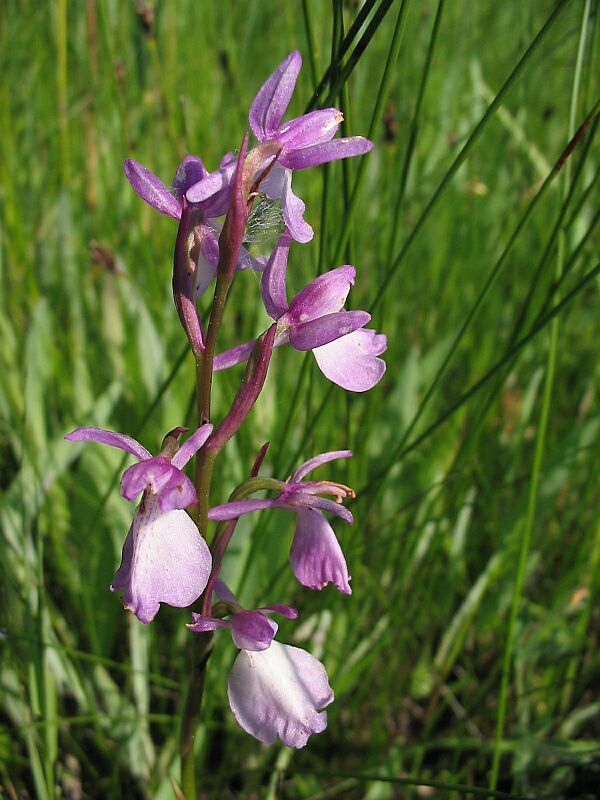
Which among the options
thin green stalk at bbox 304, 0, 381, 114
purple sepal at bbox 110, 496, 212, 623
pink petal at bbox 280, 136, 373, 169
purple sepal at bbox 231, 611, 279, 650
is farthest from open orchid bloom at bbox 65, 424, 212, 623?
thin green stalk at bbox 304, 0, 381, 114

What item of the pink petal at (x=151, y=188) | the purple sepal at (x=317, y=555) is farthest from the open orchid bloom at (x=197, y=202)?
the purple sepal at (x=317, y=555)

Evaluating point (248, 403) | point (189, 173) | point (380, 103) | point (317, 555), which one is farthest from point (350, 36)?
point (317, 555)

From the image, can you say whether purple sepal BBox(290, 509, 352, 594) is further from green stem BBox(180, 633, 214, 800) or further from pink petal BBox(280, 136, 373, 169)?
pink petal BBox(280, 136, 373, 169)

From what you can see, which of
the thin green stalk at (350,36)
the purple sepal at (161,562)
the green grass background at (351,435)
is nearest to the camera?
the purple sepal at (161,562)

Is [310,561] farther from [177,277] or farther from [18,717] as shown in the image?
[18,717]

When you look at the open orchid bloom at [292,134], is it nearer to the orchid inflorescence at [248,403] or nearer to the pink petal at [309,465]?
the orchid inflorescence at [248,403]

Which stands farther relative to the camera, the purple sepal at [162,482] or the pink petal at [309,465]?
the pink petal at [309,465]
